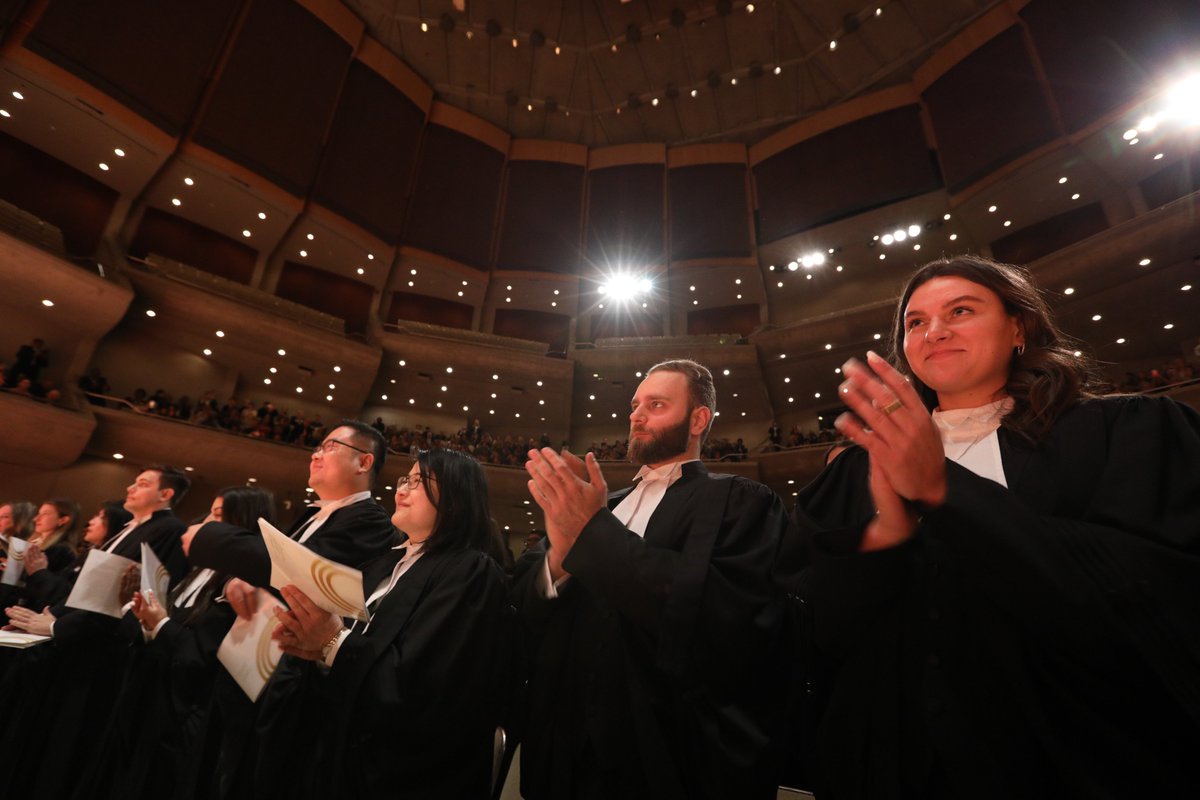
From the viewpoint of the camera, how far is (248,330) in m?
15.7

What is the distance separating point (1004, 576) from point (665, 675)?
1100 mm

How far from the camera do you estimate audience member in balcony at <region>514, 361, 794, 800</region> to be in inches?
63.2

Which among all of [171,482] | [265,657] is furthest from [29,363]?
[265,657]

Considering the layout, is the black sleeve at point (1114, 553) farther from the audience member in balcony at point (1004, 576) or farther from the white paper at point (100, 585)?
the white paper at point (100, 585)

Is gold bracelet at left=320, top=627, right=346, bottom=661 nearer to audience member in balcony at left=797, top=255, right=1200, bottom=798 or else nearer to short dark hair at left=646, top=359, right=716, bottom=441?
short dark hair at left=646, top=359, right=716, bottom=441

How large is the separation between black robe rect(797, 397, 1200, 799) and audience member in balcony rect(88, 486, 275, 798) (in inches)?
114

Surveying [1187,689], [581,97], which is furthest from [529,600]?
[581,97]

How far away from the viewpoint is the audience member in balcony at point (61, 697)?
3545mm

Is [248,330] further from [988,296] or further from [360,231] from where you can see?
[988,296]

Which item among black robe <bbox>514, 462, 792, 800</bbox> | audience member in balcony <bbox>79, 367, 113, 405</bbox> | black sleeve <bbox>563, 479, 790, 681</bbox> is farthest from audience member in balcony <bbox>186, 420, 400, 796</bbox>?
audience member in balcony <bbox>79, 367, 113, 405</bbox>

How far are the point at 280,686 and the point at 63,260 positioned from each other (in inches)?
605

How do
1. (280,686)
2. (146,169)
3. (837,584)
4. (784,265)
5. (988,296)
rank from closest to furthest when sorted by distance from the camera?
(837,584) → (988,296) → (280,686) → (146,169) → (784,265)

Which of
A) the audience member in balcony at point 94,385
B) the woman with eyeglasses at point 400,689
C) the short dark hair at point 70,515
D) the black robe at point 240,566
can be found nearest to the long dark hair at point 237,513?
the black robe at point 240,566

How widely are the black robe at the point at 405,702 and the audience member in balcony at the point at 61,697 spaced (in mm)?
2314
